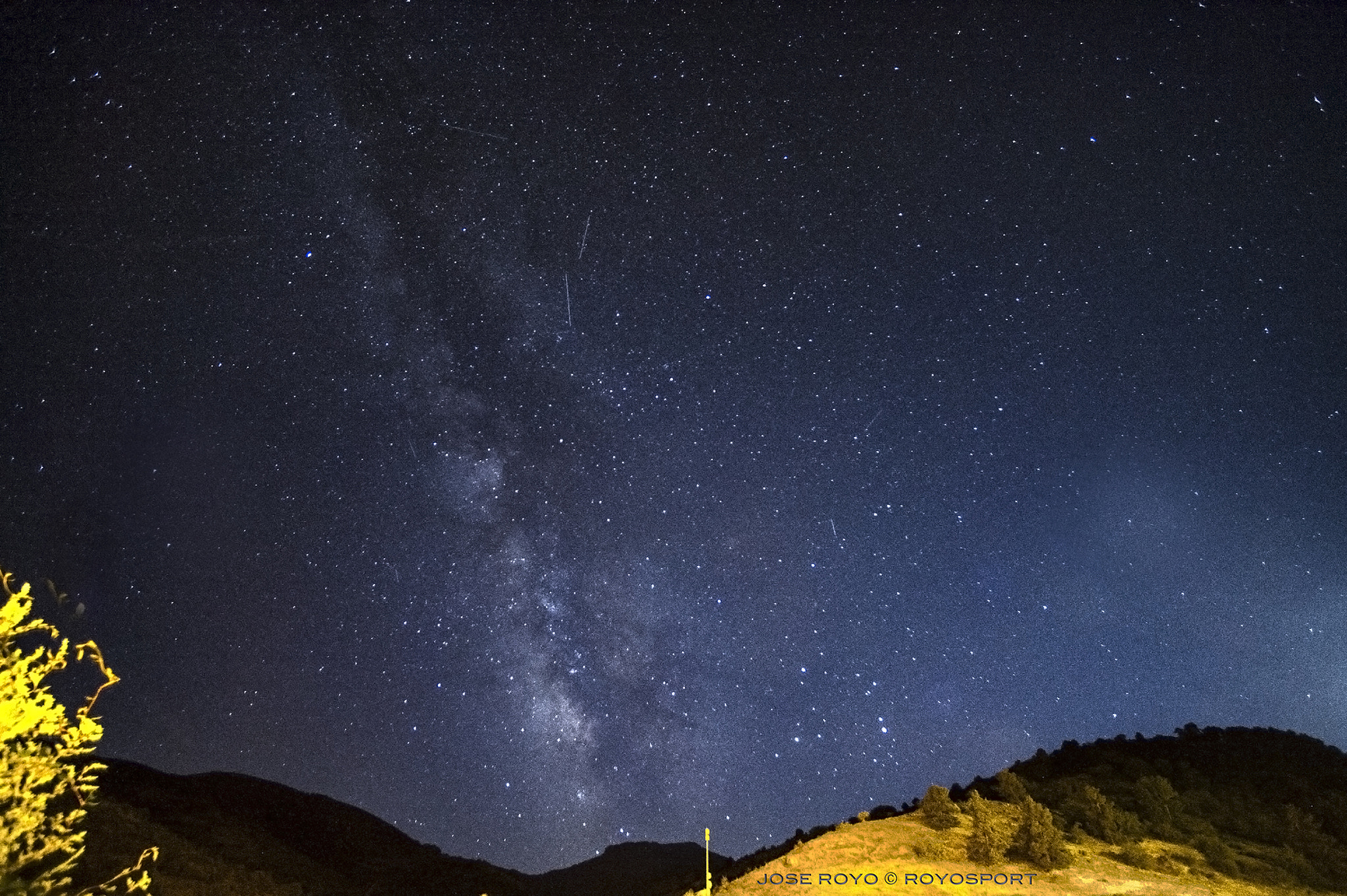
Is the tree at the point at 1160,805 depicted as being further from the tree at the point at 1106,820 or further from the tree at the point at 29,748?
the tree at the point at 29,748

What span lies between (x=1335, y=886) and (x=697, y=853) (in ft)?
148

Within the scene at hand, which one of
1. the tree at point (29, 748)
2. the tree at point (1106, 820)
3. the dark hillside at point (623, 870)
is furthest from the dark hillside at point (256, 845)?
the tree at point (1106, 820)

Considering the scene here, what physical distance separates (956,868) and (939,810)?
3587mm

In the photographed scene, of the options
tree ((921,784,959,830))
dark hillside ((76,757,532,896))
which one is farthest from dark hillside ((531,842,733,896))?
tree ((921,784,959,830))

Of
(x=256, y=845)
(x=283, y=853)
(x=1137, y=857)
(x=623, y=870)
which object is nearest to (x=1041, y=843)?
(x=1137, y=857)

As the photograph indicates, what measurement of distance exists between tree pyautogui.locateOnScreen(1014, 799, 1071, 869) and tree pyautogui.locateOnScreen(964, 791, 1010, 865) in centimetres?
33

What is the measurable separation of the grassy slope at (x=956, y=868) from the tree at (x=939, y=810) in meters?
0.29

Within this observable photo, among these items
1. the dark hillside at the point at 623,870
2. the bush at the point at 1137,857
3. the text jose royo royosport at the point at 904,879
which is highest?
the bush at the point at 1137,857

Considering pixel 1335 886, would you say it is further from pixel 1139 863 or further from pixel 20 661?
pixel 20 661

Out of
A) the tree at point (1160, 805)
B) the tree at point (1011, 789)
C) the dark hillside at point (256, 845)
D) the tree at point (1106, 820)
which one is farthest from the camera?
the dark hillside at point (256, 845)

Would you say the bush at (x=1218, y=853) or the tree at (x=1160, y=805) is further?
the tree at (x=1160, y=805)

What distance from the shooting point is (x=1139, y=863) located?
13.0 meters

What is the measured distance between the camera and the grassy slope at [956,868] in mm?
11719

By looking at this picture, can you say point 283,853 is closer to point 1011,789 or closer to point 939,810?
point 939,810
